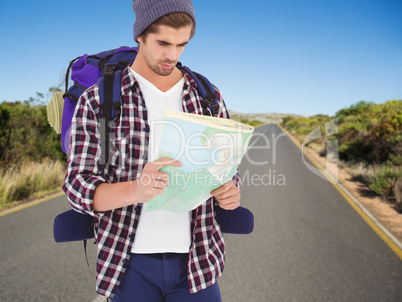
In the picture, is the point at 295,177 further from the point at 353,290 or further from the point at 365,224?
the point at 353,290

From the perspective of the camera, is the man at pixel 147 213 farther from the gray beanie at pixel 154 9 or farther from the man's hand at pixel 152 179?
the man's hand at pixel 152 179

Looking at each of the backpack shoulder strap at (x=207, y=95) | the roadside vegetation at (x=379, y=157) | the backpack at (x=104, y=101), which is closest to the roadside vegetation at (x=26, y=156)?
the backpack at (x=104, y=101)

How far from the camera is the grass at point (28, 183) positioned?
584 cm

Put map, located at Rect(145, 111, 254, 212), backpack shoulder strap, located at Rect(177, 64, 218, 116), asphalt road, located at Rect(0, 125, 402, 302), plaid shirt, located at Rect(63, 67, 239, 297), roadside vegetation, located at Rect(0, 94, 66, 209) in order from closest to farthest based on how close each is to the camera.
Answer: map, located at Rect(145, 111, 254, 212) → plaid shirt, located at Rect(63, 67, 239, 297) → backpack shoulder strap, located at Rect(177, 64, 218, 116) → asphalt road, located at Rect(0, 125, 402, 302) → roadside vegetation, located at Rect(0, 94, 66, 209)

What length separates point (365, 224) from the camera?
519cm

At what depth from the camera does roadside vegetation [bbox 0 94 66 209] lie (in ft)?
20.3

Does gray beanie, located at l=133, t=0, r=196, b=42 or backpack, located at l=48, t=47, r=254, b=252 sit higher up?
gray beanie, located at l=133, t=0, r=196, b=42

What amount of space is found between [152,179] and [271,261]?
3.26 m

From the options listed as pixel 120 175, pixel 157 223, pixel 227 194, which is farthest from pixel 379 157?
pixel 120 175

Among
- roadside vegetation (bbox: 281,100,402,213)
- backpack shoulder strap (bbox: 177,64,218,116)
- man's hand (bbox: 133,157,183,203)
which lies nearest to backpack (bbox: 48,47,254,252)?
backpack shoulder strap (bbox: 177,64,218,116)

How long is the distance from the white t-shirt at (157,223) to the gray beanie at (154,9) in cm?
20

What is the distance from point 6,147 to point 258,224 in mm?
6913

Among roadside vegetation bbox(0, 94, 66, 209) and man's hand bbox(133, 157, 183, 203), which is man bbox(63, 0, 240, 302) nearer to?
man's hand bbox(133, 157, 183, 203)

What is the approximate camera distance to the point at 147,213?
1133mm
